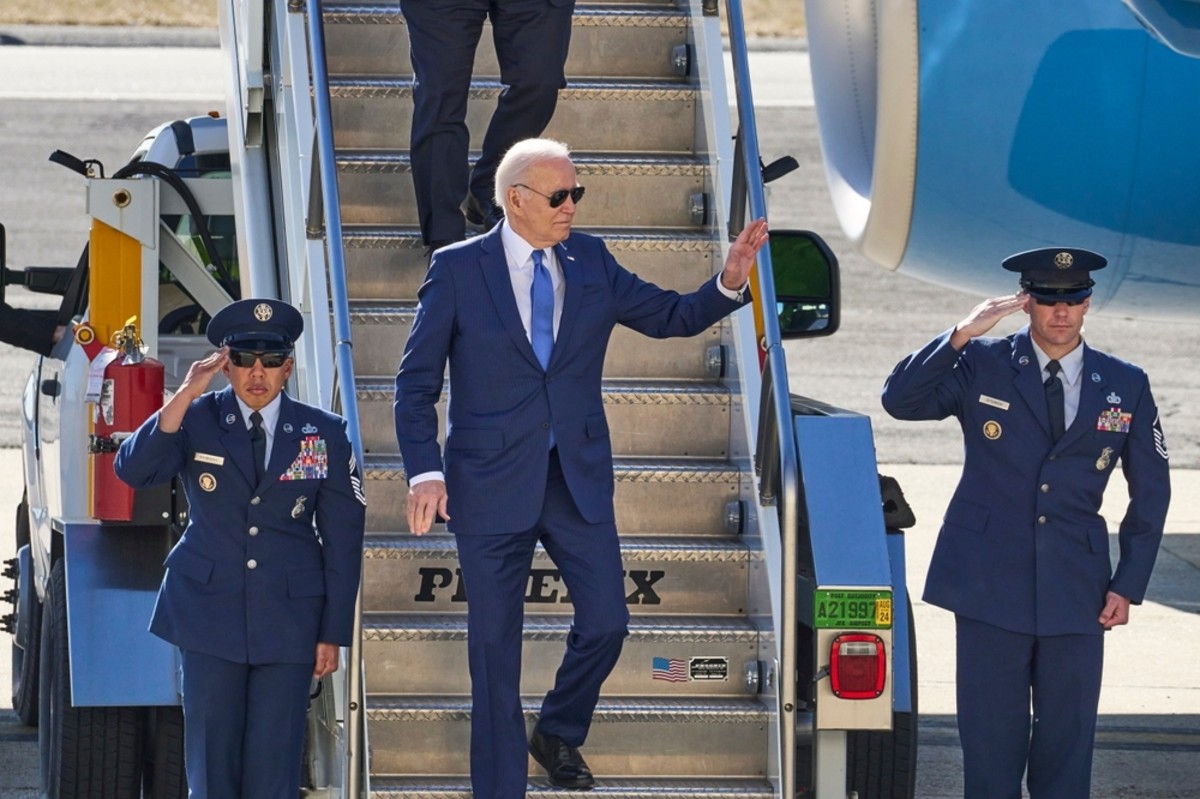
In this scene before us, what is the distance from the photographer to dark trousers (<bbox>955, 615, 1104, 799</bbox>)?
17.9ft

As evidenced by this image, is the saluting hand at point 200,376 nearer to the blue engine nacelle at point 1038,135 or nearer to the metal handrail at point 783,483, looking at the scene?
the metal handrail at point 783,483

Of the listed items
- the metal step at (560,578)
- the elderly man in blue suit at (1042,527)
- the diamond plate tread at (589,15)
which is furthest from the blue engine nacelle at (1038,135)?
the metal step at (560,578)

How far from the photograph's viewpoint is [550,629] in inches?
223

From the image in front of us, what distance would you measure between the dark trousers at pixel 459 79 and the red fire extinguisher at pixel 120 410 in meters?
0.99

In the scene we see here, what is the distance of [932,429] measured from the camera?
15398 millimetres

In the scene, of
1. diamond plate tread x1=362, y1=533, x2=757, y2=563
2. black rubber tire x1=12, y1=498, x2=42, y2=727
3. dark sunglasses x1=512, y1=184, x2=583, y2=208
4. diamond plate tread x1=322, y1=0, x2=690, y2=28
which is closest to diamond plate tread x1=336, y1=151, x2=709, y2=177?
diamond plate tread x1=322, y1=0, x2=690, y2=28

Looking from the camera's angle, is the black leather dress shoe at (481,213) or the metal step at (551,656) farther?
the black leather dress shoe at (481,213)

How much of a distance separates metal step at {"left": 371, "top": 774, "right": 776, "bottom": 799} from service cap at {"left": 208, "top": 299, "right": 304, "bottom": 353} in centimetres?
118

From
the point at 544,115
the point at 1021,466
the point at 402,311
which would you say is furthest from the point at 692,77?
the point at 1021,466

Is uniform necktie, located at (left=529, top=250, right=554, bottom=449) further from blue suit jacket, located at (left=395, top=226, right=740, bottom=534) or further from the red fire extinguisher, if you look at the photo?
the red fire extinguisher

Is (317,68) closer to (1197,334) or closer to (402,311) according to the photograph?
(402,311)

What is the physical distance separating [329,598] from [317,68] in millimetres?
1574

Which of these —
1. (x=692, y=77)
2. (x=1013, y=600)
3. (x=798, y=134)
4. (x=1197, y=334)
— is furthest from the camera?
(x=798, y=134)

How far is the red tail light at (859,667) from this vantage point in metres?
5.25
